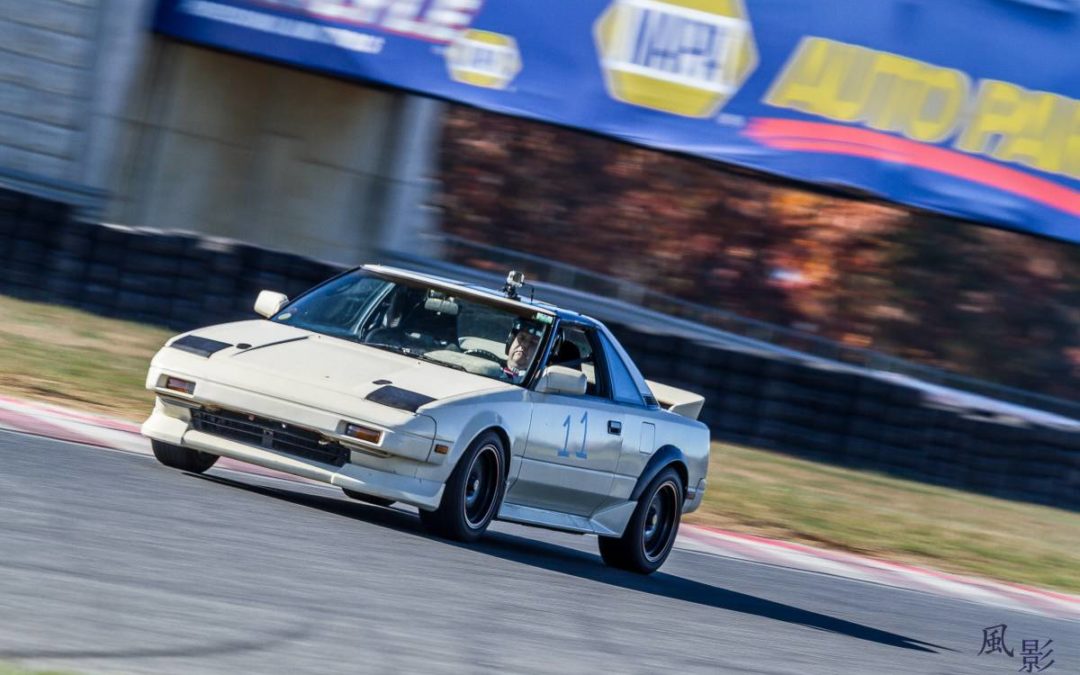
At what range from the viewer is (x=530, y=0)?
17234 millimetres

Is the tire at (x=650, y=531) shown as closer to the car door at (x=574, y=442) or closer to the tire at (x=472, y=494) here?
the car door at (x=574, y=442)

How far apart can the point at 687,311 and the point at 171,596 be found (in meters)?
20.6

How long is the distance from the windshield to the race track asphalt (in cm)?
88

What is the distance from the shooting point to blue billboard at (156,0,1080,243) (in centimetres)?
1709

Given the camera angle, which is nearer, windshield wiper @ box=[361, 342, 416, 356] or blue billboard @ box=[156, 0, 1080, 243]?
windshield wiper @ box=[361, 342, 416, 356]

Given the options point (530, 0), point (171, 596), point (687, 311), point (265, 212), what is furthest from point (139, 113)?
point (171, 596)

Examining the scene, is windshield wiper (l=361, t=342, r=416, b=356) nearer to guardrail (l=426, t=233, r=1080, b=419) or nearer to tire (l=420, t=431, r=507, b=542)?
tire (l=420, t=431, r=507, b=542)

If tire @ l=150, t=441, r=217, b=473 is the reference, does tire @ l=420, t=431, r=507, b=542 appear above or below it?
above

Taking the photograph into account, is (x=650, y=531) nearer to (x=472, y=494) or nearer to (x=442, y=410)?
(x=472, y=494)

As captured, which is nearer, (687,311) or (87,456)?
(87,456)

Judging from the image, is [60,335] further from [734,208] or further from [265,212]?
[734,208]

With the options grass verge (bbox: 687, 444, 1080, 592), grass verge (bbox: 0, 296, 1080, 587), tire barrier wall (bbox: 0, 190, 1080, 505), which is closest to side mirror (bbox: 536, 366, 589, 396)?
grass verge (bbox: 0, 296, 1080, 587)

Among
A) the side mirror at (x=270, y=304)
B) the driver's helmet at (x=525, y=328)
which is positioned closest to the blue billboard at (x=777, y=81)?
the driver's helmet at (x=525, y=328)

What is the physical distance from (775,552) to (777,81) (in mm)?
6794
